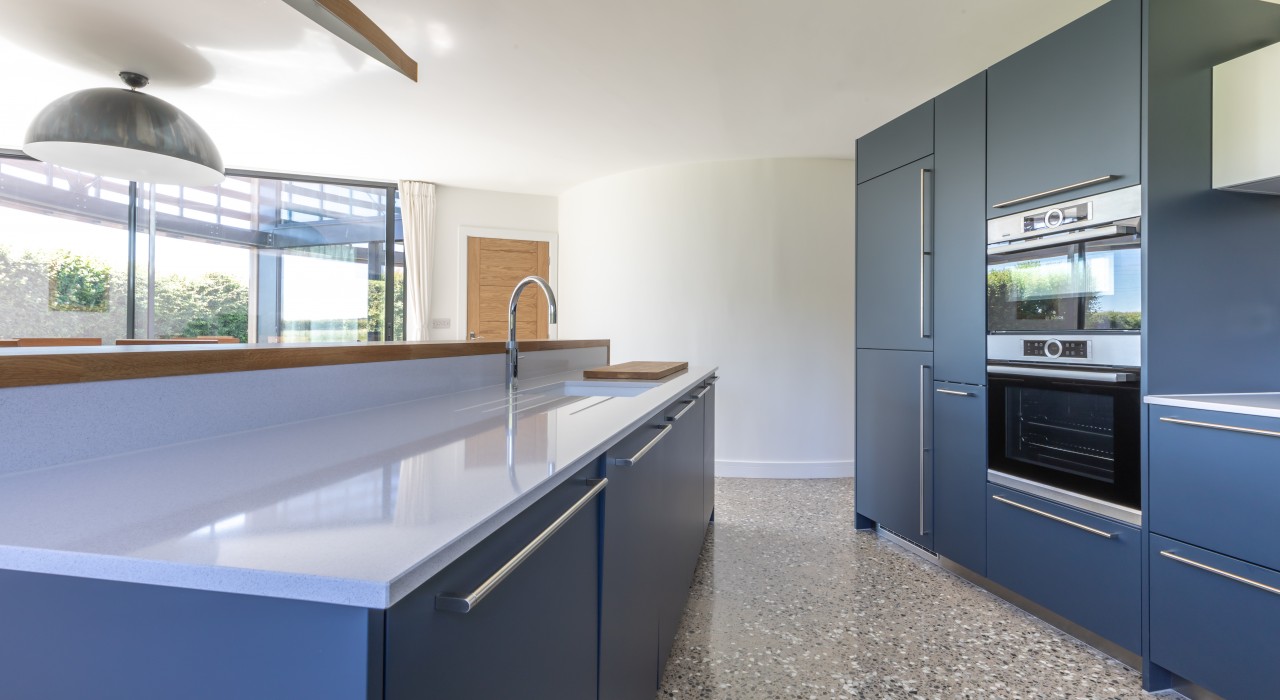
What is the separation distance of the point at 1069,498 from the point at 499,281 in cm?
490

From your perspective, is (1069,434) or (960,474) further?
(960,474)

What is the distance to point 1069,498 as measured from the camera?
6.72 feet

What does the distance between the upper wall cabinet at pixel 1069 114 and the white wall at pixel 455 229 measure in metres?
4.42

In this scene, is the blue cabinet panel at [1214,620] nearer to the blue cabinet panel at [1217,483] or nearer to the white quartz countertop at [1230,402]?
the blue cabinet panel at [1217,483]

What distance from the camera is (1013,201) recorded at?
226 centimetres

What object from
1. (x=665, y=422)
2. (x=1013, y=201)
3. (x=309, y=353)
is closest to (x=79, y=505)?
(x=309, y=353)

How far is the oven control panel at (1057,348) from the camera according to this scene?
6.61ft

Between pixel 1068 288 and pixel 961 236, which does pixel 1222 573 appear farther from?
pixel 961 236

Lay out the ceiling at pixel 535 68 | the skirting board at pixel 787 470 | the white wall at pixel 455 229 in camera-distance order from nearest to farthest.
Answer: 1. the ceiling at pixel 535 68
2. the skirting board at pixel 787 470
3. the white wall at pixel 455 229

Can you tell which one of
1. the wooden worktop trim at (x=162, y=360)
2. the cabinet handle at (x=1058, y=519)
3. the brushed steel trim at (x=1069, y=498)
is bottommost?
the cabinet handle at (x=1058, y=519)

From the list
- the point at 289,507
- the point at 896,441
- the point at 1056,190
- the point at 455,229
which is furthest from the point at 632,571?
the point at 455,229

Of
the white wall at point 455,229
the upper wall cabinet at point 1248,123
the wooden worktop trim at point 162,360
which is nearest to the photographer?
the wooden worktop trim at point 162,360

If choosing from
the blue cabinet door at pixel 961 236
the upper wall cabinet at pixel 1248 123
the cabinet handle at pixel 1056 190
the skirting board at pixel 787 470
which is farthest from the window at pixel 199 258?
the upper wall cabinet at pixel 1248 123

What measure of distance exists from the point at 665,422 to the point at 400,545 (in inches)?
51.0
